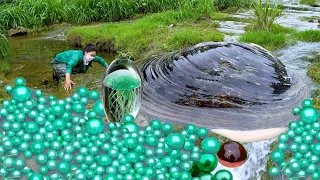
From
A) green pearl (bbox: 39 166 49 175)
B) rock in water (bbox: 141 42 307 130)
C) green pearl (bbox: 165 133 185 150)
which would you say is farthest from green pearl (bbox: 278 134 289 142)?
green pearl (bbox: 39 166 49 175)

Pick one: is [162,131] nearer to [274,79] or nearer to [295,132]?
[295,132]

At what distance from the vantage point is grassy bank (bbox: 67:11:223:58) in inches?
201

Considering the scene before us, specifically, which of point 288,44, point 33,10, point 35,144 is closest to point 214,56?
point 35,144

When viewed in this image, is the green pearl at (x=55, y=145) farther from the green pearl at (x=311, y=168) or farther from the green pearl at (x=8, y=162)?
the green pearl at (x=311, y=168)

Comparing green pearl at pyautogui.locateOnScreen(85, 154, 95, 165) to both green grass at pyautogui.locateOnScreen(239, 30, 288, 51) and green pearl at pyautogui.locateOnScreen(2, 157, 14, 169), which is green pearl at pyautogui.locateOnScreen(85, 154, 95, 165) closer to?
green pearl at pyautogui.locateOnScreen(2, 157, 14, 169)

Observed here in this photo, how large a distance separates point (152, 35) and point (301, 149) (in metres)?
3.99

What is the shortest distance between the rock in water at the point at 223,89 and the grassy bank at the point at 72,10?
4.86 m

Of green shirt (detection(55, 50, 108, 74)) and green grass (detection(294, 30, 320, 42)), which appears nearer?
green shirt (detection(55, 50, 108, 74))

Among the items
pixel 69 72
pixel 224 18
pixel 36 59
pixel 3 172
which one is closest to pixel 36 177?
pixel 3 172

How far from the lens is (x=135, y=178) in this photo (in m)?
1.66

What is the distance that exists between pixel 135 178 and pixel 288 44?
12.1 feet

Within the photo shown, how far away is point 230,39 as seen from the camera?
17.0 ft

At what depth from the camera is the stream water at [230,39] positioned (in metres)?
2.12

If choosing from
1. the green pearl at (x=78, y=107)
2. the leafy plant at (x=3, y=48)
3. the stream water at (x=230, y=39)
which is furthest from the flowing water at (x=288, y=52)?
the leafy plant at (x=3, y=48)
